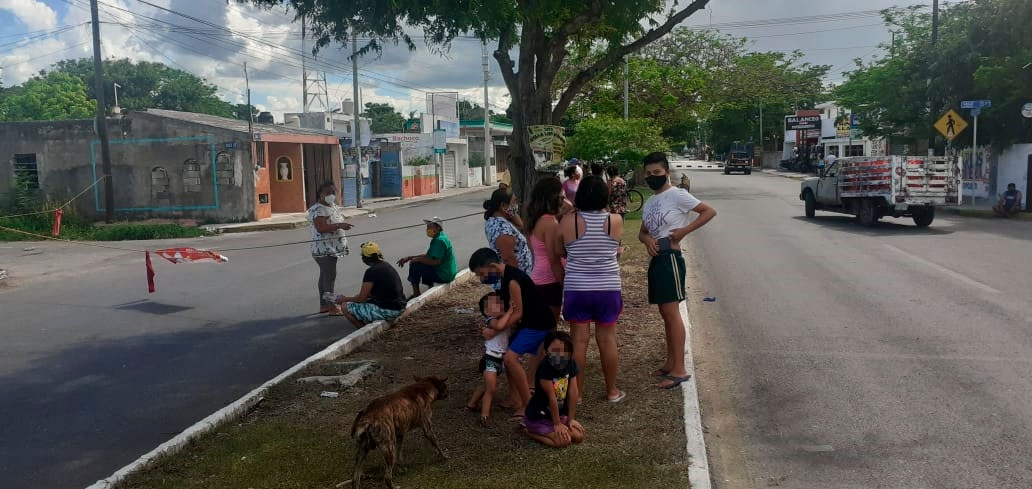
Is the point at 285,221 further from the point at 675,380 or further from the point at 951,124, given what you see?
the point at 675,380

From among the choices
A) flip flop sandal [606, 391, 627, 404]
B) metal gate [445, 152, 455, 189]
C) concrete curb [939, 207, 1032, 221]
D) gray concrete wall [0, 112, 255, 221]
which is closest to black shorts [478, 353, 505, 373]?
flip flop sandal [606, 391, 627, 404]

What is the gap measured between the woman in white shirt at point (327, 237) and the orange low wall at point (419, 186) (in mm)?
29622

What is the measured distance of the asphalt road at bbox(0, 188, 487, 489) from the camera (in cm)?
567

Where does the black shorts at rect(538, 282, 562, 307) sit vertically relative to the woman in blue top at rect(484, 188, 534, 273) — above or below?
below

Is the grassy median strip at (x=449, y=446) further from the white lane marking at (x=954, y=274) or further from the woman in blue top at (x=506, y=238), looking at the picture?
the white lane marking at (x=954, y=274)

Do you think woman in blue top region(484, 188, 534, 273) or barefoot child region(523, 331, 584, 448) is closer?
barefoot child region(523, 331, 584, 448)

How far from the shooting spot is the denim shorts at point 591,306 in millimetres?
5551

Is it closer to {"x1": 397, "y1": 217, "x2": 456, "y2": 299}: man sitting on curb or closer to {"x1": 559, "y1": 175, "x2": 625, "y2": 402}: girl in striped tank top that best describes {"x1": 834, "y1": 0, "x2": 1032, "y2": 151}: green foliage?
{"x1": 397, "y1": 217, "x2": 456, "y2": 299}: man sitting on curb

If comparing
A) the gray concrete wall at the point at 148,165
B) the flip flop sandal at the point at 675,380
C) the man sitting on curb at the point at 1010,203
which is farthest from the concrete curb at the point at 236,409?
the gray concrete wall at the point at 148,165

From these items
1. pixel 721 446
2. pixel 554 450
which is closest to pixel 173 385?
pixel 554 450

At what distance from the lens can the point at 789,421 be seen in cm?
571

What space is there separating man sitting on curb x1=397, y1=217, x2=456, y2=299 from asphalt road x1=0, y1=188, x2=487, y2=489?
119cm

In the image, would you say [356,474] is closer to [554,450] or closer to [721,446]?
[554,450]

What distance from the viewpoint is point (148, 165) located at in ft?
85.0
